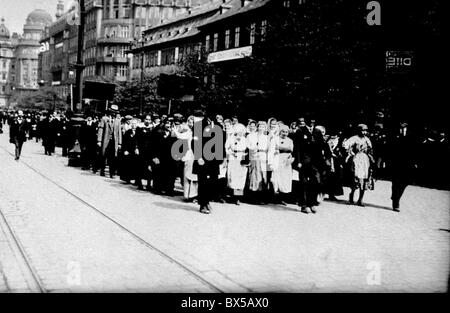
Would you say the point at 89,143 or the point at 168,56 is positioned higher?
the point at 168,56

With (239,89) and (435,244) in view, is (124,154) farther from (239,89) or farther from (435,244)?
(239,89)

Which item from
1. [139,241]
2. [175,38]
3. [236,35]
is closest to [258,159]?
[139,241]

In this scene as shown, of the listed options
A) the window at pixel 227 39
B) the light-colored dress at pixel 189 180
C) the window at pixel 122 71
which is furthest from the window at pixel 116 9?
the light-colored dress at pixel 189 180

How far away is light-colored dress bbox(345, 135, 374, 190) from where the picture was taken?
43.7ft

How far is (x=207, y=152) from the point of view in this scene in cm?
1129

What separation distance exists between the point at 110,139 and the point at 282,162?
21.7ft

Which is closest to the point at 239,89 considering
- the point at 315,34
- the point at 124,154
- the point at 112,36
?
the point at 315,34

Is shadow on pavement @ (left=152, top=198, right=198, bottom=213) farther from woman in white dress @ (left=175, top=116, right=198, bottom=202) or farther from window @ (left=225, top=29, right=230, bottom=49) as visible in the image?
window @ (left=225, top=29, right=230, bottom=49)

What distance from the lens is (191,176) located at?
40.5 ft

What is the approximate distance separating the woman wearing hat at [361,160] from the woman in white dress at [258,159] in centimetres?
224

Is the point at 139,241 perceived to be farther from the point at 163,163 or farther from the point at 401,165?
the point at 401,165

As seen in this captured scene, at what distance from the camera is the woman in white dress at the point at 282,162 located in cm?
1279

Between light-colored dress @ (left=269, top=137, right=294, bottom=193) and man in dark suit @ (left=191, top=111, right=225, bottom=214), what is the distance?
5.71 feet

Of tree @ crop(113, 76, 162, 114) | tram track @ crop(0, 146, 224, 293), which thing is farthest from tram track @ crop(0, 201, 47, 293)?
tree @ crop(113, 76, 162, 114)
